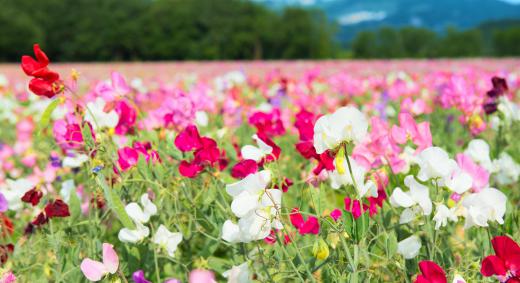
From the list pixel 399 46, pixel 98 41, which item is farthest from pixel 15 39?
pixel 399 46

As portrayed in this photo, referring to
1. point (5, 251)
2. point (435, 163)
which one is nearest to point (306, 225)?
point (435, 163)

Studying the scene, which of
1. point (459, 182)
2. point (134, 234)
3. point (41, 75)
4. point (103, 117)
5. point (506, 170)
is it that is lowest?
point (506, 170)

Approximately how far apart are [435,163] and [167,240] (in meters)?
0.63

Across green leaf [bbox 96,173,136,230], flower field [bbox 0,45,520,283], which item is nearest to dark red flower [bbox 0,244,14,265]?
flower field [bbox 0,45,520,283]

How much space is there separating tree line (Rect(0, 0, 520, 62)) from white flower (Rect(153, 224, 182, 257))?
167ft

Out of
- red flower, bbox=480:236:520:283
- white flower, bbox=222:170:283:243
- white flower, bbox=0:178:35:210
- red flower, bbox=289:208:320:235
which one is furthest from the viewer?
white flower, bbox=0:178:35:210

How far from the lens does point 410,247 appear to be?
1.28 m

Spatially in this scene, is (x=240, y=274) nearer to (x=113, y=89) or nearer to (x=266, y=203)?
(x=266, y=203)

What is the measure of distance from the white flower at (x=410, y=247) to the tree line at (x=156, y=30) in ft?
168

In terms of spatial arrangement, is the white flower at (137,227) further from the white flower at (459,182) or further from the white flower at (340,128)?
the white flower at (459,182)

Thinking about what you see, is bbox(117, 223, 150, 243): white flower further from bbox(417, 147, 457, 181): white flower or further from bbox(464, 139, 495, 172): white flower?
bbox(464, 139, 495, 172): white flower

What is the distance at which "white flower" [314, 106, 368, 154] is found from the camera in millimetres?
1039

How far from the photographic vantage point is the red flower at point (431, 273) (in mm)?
1022

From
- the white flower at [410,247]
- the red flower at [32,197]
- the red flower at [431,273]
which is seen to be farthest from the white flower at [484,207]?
the red flower at [32,197]
